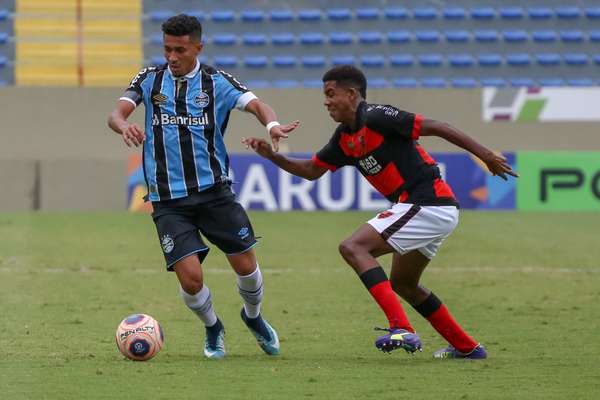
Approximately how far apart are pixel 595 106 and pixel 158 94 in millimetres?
16405

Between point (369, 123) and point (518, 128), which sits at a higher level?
point (369, 123)

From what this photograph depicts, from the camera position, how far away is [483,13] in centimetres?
2416

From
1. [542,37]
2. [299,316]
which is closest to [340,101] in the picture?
[299,316]

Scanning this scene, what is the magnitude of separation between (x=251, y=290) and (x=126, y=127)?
140cm

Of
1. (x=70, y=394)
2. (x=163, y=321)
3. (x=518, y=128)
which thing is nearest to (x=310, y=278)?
(x=163, y=321)

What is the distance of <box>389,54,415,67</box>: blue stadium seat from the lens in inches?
928

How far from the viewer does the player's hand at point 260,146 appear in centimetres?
729

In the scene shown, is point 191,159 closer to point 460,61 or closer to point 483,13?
point 460,61

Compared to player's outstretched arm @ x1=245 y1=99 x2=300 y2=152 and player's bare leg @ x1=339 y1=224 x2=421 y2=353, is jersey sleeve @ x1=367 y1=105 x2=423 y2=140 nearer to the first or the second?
player's outstretched arm @ x1=245 y1=99 x2=300 y2=152

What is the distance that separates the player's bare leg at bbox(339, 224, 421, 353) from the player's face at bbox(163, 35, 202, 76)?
1483 mm

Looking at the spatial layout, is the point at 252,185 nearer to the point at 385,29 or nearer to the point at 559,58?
the point at 385,29

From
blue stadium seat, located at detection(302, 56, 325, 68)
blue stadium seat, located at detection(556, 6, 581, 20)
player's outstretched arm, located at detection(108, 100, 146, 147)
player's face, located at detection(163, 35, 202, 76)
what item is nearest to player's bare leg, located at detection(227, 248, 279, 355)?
player's outstretched arm, located at detection(108, 100, 146, 147)

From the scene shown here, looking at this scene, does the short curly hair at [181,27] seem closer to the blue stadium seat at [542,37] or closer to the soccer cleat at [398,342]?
the soccer cleat at [398,342]

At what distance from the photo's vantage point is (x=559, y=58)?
944 inches
